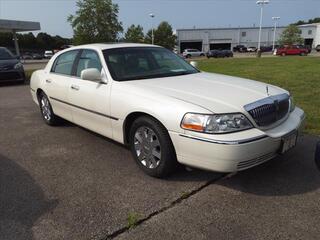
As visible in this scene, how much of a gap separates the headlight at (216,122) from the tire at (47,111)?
3304 mm

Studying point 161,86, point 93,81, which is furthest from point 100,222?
point 93,81

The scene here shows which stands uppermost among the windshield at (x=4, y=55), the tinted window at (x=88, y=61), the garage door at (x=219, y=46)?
the tinted window at (x=88, y=61)

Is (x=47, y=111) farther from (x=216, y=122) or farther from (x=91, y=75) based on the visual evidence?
(x=216, y=122)

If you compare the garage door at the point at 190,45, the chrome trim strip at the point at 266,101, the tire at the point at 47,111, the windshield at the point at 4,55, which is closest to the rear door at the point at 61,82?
the tire at the point at 47,111

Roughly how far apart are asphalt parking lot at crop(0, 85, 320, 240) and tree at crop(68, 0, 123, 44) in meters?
33.6

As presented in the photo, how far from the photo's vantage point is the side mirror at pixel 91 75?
395 centimetres

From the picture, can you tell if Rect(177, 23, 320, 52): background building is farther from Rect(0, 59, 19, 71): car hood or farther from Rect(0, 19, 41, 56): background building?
Rect(0, 59, 19, 71): car hood

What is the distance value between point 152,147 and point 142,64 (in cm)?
138

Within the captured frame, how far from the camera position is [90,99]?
13.8 ft

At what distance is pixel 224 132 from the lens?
2.98 metres

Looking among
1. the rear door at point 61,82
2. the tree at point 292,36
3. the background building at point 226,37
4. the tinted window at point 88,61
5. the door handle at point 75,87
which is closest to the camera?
the tinted window at point 88,61

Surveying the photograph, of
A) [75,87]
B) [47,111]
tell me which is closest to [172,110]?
[75,87]

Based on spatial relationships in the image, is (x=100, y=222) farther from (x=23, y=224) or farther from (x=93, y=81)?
(x=93, y=81)

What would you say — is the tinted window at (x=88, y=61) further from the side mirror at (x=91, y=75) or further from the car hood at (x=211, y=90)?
the car hood at (x=211, y=90)
